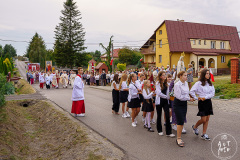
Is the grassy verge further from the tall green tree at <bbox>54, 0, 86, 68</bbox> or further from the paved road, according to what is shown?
the tall green tree at <bbox>54, 0, 86, 68</bbox>

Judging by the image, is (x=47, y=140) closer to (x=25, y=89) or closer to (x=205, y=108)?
(x=205, y=108)

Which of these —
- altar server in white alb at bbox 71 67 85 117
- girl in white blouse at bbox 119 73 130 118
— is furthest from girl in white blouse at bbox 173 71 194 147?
altar server in white alb at bbox 71 67 85 117

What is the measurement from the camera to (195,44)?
40469mm

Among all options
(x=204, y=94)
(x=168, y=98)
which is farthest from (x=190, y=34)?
(x=204, y=94)

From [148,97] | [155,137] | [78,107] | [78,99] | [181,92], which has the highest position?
[181,92]

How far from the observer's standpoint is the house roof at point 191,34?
3878 cm

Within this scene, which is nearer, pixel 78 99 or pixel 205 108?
pixel 205 108

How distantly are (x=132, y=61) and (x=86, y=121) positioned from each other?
59423mm

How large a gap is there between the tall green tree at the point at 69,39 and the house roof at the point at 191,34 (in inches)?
858

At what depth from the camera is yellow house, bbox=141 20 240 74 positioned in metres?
38.7

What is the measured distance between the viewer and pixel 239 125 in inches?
293

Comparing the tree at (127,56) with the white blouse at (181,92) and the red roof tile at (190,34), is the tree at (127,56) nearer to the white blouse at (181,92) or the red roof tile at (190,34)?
the red roof tile at (190,34)

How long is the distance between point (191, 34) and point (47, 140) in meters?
37.5

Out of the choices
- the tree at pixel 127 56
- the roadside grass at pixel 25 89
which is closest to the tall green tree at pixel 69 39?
the tree at pixel 127 56
